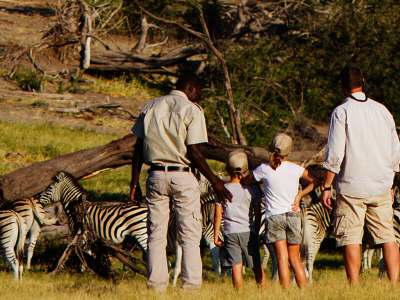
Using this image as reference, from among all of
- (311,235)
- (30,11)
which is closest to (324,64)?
(311,235)

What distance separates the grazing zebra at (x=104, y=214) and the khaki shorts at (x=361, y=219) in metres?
4.21

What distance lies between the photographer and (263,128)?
15.4 m

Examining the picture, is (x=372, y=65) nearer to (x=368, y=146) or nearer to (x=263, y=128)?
(x=263, y=128)

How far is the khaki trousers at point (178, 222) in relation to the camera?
4.55 m

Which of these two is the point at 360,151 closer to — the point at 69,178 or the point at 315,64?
the point at 69,178

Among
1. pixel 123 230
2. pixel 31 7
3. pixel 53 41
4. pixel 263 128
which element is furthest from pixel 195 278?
pixel 31 7

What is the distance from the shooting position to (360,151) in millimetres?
4621

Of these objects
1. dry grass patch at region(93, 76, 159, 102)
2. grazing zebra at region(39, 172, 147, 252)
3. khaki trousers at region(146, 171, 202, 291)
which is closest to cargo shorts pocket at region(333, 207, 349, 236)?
khaki trousers at region(146, 171, 202, 291)

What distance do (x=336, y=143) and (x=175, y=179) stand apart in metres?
1.64

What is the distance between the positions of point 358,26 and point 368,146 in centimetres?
1705

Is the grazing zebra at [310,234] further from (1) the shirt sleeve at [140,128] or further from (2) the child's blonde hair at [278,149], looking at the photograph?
(1) the shirt sleeve at [140,128]

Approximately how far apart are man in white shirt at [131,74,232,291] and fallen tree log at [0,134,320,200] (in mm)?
4605

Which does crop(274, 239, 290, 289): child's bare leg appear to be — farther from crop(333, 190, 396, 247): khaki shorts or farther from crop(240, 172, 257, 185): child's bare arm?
crop(240, 172, 257, 185): child's bare arm

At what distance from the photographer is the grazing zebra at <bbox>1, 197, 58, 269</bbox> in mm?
7953
